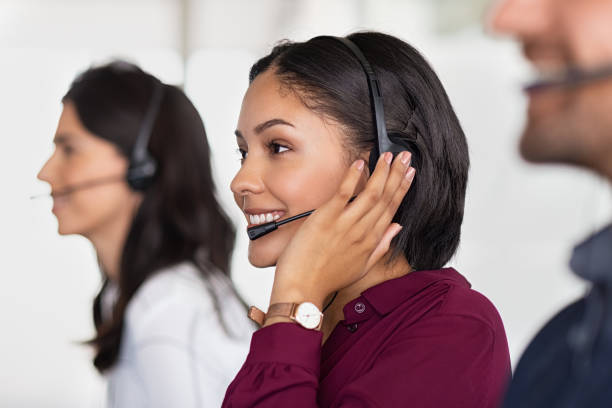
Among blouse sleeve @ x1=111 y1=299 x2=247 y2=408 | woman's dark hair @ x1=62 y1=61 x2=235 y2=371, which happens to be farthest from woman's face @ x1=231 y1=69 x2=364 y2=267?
woman's dark hair @ x1=62 y1=61 x2=235 y2=371

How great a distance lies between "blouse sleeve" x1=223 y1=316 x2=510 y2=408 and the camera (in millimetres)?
1021

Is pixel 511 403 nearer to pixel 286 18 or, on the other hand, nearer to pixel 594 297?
pixel 594 297

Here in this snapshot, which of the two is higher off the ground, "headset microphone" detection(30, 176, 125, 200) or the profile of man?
the profile of man

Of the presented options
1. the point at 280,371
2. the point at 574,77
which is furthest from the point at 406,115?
the point at 574,77

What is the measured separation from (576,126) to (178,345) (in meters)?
1.22

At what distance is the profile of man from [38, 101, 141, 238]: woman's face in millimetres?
1356

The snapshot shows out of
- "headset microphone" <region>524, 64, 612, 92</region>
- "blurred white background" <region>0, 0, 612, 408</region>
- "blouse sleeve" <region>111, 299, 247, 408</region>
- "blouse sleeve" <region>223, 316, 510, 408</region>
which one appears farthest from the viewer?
"blurred white background" <region>0, 0, 612, 408</region>

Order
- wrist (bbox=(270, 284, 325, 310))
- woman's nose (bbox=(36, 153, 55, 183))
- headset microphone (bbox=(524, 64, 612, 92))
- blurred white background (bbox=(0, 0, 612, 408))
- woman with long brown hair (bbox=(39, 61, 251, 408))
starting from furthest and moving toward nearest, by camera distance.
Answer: blurred white background (bbox=(0, 0, 612, 408)), woman's nose (bbox=(36, 153, 55, 183)), woman with long brown hair (bbox=(39, 61, 251, 408)), wrist (bbox=(270, 284, 325, 310)), headset microphone (bbox=(524, 64, 612, 92))

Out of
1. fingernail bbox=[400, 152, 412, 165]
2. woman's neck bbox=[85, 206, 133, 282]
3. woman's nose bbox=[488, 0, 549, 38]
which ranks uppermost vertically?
woman's nose bbox=[488, 0, 549, 38]

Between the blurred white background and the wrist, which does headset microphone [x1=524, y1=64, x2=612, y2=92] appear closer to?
the wrist

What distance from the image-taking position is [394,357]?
1062 millimetres

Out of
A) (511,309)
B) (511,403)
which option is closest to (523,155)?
(511,403)

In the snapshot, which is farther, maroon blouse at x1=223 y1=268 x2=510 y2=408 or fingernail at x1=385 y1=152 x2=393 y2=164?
fingernail at x1=385 y1=152 x2=393 y2=164

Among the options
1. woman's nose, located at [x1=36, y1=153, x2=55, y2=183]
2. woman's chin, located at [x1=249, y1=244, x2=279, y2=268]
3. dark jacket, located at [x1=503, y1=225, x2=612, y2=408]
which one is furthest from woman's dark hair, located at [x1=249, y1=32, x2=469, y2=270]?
woman's nose, located at [x1=36, y1=153, x2=55, y2=183]
